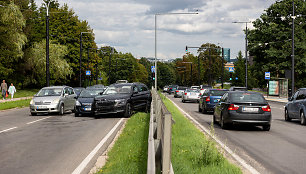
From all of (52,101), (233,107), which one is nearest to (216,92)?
(52,101)

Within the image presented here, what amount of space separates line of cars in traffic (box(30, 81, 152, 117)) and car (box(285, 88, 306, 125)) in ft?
24.5

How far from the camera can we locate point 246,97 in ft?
50.2

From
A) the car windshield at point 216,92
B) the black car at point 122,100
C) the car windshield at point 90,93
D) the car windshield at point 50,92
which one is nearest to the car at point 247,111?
the black car at point 122,100

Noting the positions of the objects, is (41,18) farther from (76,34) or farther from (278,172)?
(278,172)

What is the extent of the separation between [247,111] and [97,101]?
801 cm

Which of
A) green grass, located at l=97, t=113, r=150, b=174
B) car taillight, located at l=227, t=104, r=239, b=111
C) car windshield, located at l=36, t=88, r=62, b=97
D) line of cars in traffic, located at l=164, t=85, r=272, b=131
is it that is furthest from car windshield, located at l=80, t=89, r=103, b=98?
green grass, located at l=97, t=113, r=150, b=174

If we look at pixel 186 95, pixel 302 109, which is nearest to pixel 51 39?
pixel 186 95

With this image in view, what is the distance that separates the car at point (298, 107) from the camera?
1795 centimetres

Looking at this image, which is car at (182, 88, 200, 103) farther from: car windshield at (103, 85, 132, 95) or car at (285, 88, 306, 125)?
car at (285, 88, 306, 125)

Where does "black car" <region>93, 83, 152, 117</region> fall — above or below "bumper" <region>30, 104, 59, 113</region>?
above

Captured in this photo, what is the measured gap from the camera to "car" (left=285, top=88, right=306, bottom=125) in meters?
18.0

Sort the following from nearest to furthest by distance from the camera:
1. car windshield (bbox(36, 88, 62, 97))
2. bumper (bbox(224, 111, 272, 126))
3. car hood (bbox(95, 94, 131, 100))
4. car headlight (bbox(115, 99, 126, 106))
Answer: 1. bumper (bbox(224, 111, 272, 126))
2. car headlight (bbox(115, 99, 126, 106))
3. car hood (bbox(95, 94, 131, 100))
4. car windshield (bbox(36, 88, 62, 97))

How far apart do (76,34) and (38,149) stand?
57523 millimetres

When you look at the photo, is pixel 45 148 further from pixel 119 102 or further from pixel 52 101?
pixel 52 101
